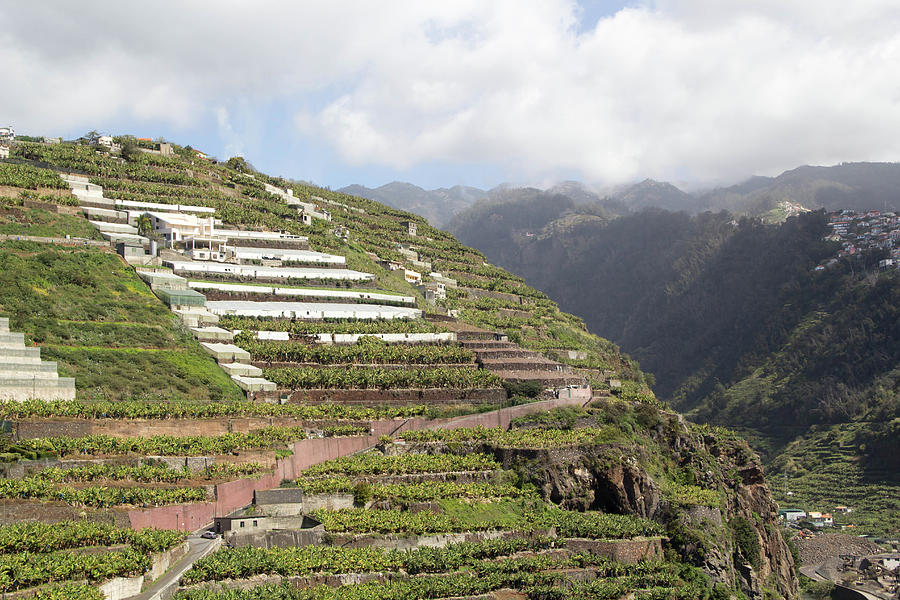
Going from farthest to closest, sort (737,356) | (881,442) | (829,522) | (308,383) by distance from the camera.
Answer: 1. (737,356)
2. (881,442)
3. (829,522)
4. (308,383)

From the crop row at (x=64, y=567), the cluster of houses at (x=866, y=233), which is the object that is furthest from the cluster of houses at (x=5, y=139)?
the cluster of houses at (x=866, y=233)

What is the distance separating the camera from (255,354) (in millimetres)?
55531

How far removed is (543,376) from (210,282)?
23018 millimetres

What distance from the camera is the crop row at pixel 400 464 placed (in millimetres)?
43656

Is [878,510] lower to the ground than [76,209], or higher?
lower

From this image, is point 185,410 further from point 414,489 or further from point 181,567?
point 181,567

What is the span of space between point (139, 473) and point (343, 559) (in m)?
8.33

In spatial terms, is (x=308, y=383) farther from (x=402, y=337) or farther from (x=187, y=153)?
(x=187, y=153)

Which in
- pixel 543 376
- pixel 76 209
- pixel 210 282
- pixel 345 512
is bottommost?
pixel 345 512

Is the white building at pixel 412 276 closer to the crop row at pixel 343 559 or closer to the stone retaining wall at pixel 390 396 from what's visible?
the stone retaining wall at pixel 390 396

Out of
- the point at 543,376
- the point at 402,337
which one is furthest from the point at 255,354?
the point at 543,376

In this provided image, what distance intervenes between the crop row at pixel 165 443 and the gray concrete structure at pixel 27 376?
514 centimetres

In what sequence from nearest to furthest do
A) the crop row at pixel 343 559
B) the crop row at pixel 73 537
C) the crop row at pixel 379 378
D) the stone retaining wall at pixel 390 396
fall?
the crop row at pixel 73 537
the crop row at pixel 343 559
the stone retaining wall at pixel 390 396
the crop row at pixel 379 378

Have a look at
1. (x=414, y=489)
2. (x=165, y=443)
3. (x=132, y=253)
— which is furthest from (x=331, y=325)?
(x=165, y=443)
